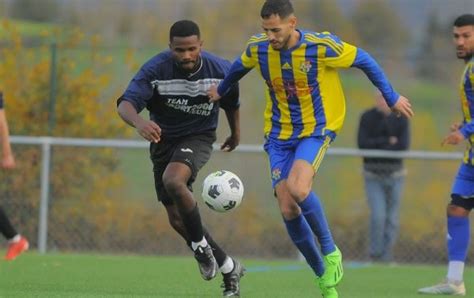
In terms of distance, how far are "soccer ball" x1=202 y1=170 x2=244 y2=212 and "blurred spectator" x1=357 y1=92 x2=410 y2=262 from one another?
5642mm

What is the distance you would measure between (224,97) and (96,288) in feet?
5.89

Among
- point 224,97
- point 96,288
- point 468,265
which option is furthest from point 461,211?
point 468,265

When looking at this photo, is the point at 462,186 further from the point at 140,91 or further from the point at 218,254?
the point at 140,91

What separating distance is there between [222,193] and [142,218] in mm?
5937

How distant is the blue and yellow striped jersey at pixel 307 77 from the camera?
27.9 ft

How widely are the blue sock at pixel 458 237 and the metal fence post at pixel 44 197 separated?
583 centimetres

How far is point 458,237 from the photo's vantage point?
33.1 feet

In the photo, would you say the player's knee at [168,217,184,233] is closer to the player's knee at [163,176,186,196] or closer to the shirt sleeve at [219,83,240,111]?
the player's knee at [163,176,186,196]

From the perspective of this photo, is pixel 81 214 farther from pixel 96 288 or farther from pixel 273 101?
pixel 273 101

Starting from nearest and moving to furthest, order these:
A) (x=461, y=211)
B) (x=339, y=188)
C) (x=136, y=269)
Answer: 1. (x=461, y=211)
2. (x=136, y=269)
3. (x=339, y=188)

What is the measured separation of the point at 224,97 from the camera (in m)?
9.47

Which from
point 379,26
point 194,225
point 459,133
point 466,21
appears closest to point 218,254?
point 194,225

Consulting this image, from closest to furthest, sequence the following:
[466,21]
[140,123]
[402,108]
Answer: [402,108] < [140,123] < [466,21]

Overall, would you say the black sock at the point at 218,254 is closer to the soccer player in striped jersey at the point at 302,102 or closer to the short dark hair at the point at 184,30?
the soccer player in striped jersey at the point at 302,102
